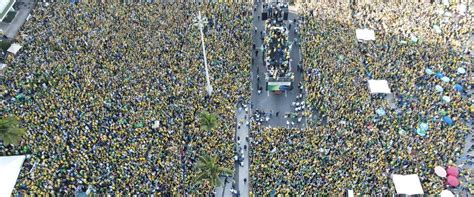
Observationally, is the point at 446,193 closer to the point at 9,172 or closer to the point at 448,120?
the point at 448,120

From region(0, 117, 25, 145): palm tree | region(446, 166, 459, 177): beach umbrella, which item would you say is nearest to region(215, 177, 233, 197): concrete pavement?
region(0, 117, 25, 145): palm tree

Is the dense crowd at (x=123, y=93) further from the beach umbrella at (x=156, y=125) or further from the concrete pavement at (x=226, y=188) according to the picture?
the concrete pavement at (x=226, y=188)

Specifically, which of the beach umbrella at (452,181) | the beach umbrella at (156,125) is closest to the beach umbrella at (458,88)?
the beach umbrella at (452,181)

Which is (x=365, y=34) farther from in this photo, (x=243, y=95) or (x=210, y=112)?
(x=210, y=112)

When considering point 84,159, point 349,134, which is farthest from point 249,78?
point 84,159

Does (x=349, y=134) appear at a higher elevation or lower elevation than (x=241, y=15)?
lower

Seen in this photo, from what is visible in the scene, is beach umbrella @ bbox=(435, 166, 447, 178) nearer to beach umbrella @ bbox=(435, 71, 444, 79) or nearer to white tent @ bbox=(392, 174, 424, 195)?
white tent @ bbox=(392, 174, 424, 195)
